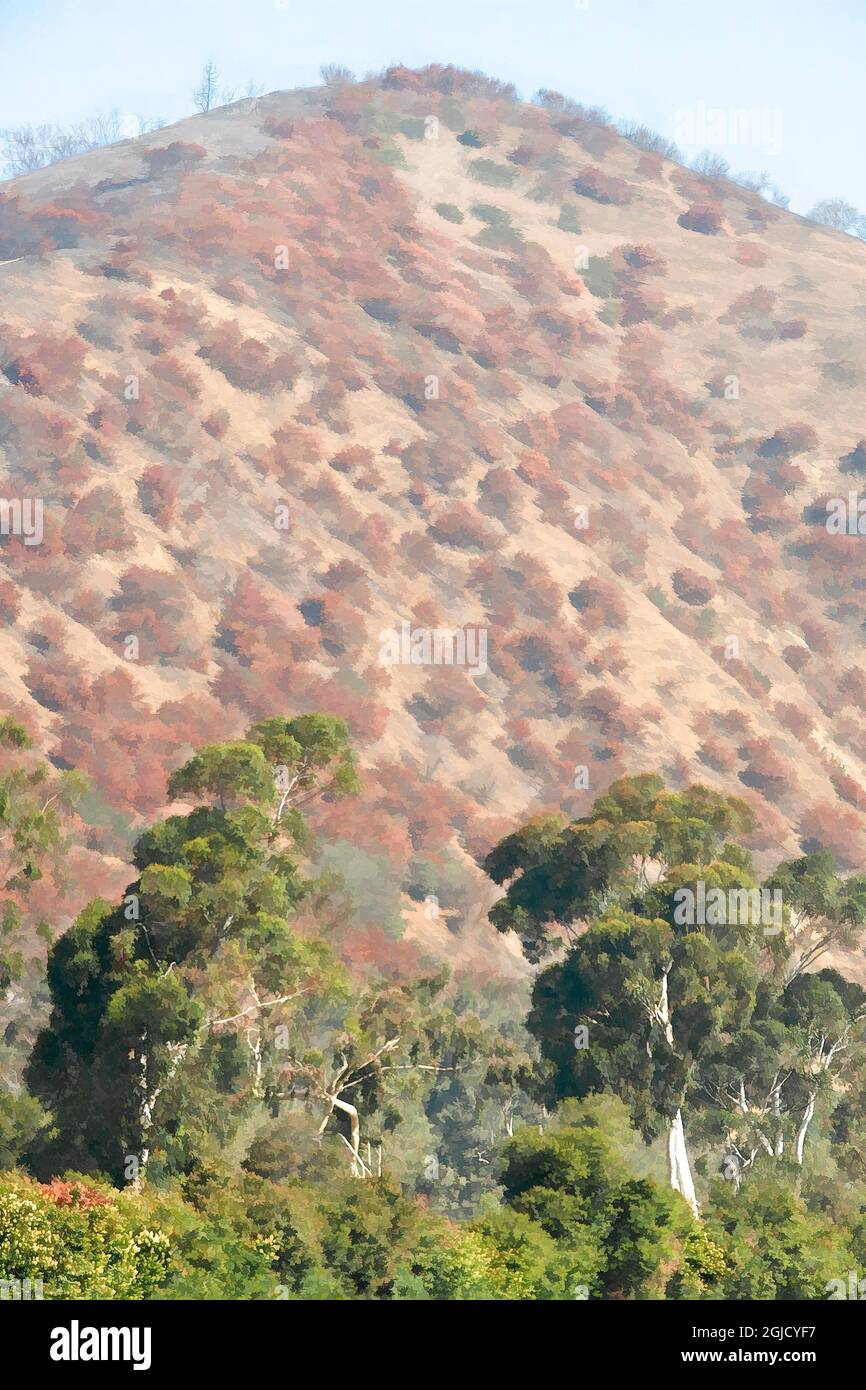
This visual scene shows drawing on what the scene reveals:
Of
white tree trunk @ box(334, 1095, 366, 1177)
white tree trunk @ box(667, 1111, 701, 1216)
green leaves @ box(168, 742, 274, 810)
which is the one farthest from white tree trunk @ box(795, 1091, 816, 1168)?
green leaves @ box(168, 742, 274, 810)

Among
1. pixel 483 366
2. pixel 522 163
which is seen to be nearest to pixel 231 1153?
pixel 483 366

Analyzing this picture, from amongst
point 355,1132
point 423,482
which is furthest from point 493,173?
point 355,1132

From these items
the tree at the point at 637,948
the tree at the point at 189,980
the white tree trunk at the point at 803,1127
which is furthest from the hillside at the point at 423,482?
the tree at the point at 189,980

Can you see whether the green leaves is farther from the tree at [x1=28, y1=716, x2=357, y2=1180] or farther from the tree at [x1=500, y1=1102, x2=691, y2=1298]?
the tree at [x1=500, y1=1102, x2=691, y2=1298]

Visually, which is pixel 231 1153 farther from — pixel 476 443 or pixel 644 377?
pixel 644 377

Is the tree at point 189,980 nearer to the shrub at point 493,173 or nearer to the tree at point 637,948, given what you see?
the tree at point 637,948
